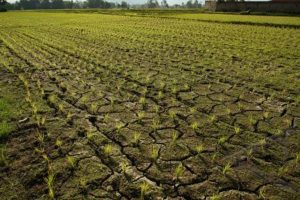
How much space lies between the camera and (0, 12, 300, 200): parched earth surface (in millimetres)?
2932

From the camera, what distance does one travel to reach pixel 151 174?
3102mm

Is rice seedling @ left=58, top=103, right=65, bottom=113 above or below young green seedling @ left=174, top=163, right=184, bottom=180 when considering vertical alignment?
above

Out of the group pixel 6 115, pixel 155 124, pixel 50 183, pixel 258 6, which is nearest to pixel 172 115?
pixel 155 124

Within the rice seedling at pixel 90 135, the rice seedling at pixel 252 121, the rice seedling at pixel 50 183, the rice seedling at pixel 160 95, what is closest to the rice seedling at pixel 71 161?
the rice seedling at pixel 50 183

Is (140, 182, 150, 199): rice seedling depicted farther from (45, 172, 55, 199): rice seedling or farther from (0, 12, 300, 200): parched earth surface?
(45, 172, 55, 199): rice seedling

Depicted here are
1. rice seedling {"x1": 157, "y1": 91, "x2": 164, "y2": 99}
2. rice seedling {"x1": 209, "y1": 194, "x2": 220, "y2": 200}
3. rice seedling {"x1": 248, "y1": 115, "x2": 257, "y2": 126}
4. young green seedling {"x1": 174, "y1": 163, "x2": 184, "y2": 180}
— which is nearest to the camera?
rice seedling {"x1": 209, "y1": 194, "x2": 220, "y2": 200}

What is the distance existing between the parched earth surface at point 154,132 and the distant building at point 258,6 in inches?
1289

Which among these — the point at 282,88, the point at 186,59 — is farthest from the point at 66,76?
the point at 282,88

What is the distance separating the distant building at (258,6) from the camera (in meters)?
35.6

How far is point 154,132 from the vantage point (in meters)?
4.07

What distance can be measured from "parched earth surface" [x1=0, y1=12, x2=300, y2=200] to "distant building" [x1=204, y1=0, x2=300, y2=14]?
32.7 metres

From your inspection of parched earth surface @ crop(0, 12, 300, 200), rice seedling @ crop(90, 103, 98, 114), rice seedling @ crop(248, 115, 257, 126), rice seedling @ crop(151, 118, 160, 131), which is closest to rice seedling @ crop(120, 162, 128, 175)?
parched earth surface @ crop(0, 12, 300, 200)

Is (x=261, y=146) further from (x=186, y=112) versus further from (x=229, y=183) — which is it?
(x=186, y=112)

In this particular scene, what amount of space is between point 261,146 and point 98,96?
3.23 m
